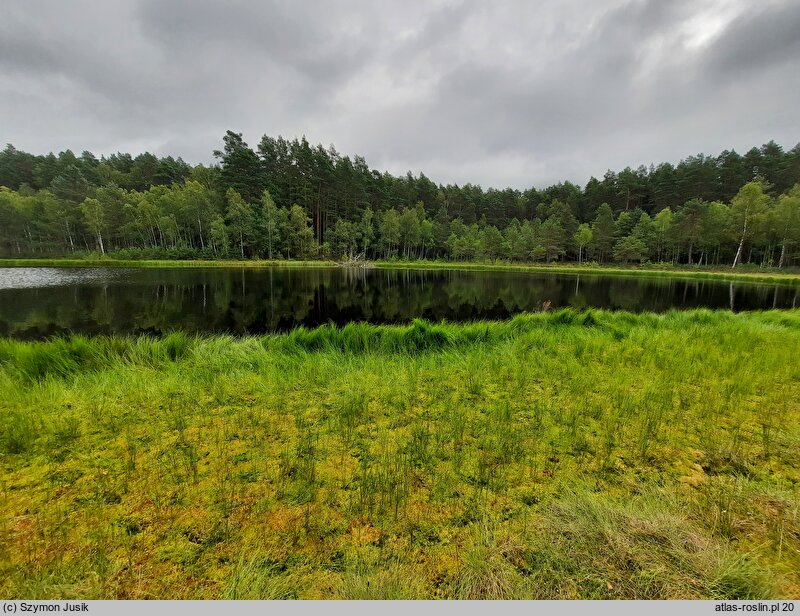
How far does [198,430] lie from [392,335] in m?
4.79

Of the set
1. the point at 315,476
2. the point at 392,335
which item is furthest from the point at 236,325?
the point at 315,476

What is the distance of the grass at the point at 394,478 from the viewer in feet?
6.49

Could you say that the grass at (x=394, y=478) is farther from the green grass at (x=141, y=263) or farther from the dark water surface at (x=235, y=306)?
the green grass at (x=141, y=263)

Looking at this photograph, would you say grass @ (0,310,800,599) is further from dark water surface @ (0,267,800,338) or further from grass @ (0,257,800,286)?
grass @ (0,257,800,286)

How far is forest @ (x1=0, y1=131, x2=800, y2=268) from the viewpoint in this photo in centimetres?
5444

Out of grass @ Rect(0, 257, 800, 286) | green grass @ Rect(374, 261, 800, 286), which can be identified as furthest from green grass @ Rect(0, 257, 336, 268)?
green grass @ Rect(374, 261, 800, 286)

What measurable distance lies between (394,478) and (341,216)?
72.3 metres

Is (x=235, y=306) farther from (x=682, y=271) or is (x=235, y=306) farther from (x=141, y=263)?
(x=682, y=271)

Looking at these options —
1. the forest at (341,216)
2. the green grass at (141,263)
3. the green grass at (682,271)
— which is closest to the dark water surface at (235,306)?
the green grass at (682,271)

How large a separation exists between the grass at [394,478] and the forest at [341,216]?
189 feet

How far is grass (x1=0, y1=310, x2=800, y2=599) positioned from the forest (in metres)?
57.6

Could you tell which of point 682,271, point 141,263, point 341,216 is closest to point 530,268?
point 682,271

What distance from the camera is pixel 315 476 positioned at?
304cm

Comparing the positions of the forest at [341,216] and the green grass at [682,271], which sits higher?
the forest at [341,216]
